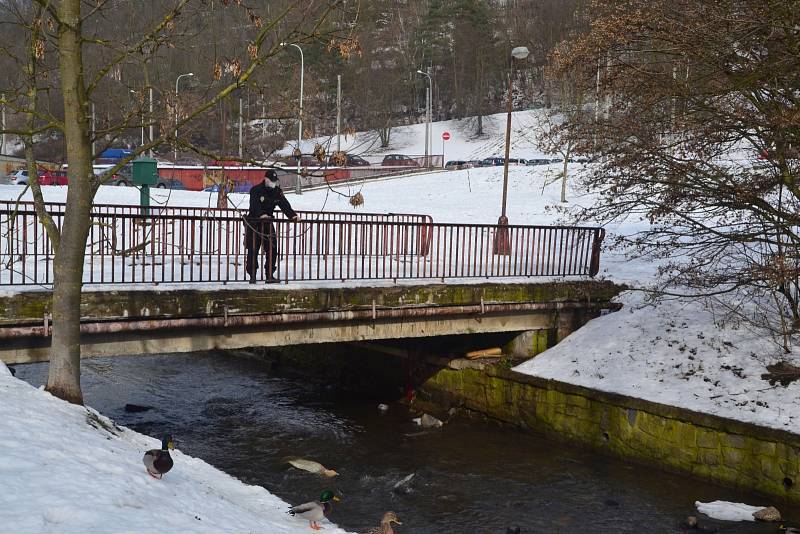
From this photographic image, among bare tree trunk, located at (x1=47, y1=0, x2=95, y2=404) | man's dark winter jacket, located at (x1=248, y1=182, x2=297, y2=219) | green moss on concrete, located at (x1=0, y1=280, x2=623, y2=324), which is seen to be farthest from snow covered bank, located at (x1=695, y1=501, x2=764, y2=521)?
bare tree trunk, located at (x1=47, y1=0, x2=95, y2=404)

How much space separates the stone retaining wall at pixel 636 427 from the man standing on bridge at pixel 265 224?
194 inches

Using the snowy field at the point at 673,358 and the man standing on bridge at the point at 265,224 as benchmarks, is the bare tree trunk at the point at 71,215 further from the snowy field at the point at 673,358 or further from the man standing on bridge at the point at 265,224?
the man standing on bridge at the point at 265,224

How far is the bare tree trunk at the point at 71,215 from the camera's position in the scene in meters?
8.19

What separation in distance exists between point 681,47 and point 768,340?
4977mm

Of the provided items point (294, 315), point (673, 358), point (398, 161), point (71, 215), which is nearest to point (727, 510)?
point (673, 358)

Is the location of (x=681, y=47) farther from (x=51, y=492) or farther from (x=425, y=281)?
(x=51, y=492)

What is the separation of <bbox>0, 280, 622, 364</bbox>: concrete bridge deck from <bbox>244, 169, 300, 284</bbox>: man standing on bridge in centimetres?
62

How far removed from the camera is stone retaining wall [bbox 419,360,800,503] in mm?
10898

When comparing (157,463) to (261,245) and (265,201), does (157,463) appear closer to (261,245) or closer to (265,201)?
(261,245)

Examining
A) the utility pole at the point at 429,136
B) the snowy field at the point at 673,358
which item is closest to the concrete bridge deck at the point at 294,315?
the snowy field at the point at 673,358

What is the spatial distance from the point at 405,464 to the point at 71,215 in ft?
21.4

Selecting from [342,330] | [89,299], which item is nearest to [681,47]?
[342,330]

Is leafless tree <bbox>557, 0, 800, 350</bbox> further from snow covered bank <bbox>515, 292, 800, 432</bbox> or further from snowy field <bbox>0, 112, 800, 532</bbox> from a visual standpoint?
snowy field <bbox>0, 112, 800, 532</bbox>

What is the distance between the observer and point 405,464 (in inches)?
490
